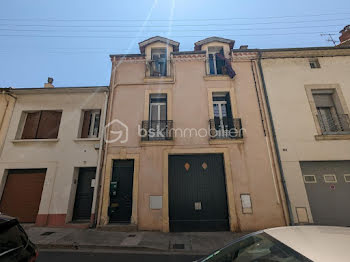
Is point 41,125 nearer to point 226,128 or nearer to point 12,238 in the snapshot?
point 12,238

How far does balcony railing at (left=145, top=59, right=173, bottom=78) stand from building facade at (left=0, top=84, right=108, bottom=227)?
98.0 inches

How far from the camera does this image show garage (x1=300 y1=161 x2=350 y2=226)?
5848mm

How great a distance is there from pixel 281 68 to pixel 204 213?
7812 mm

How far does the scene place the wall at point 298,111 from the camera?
635 cm

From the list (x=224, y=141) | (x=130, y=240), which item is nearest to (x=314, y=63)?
(x=224, y=141)

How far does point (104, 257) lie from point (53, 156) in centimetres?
516

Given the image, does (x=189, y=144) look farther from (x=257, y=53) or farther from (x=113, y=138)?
(x=257, y=53)

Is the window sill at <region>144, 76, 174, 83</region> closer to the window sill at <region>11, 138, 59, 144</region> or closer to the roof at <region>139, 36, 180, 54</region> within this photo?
the roof at <region>139, 36, 180, 54</region>

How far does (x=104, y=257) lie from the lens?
156 inches

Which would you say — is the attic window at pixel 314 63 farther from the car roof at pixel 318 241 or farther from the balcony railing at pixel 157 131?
the car roof at pixel 318 241

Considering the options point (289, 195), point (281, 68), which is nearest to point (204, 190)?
point (289, 195)

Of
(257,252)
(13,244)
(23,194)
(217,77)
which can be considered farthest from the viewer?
(217,77)

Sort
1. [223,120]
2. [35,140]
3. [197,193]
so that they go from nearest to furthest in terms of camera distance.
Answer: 1. [197,193]
2. [35,140]
3. [223,120]

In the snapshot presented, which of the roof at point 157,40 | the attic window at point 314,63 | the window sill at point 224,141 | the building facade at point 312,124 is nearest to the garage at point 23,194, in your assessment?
the window sill at point 224,141
